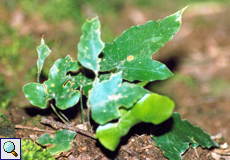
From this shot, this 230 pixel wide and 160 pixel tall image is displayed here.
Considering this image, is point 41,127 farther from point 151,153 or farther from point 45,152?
point 151,153

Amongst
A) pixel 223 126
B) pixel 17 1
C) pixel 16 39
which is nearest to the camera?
pixel 223 126

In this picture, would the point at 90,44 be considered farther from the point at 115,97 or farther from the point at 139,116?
the point at 139,116

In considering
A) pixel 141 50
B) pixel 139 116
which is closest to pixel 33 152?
pixel 139 116

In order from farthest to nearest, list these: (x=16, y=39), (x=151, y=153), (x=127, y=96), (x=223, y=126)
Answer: (x=16, y=39), (x=223, y=126), (x=151, y=153), (x=127, y=96)

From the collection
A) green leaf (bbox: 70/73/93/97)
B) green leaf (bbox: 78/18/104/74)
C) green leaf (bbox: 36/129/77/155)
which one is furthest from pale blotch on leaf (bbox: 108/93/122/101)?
green leaf (bbox: 36/129/77/155)

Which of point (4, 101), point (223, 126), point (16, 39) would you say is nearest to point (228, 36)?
point (223, 126)

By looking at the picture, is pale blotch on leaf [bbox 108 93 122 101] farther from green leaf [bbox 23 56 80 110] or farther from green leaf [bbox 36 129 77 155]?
green leaf [bbox 36 129 77 155]
